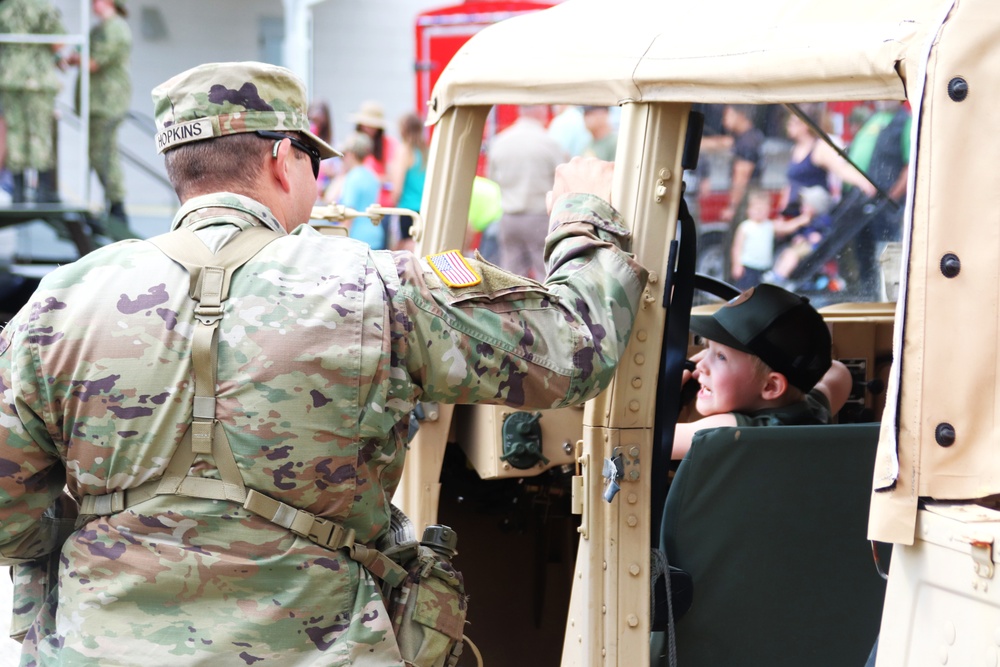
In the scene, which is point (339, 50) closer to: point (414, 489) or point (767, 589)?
point (414, 489)

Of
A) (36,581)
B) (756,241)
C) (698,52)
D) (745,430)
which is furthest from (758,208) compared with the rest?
(36,581)

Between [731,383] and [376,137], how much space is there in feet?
21.6

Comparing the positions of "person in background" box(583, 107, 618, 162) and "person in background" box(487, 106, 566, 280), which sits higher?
"person in background" box(583, 107, 618, 162)

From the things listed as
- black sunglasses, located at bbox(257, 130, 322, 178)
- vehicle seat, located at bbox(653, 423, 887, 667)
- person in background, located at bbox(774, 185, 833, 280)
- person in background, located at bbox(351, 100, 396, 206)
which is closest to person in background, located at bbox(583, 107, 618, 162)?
person in background, located at bbox(774, 185, 833, 280)

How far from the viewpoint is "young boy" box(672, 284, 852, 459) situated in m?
2.87

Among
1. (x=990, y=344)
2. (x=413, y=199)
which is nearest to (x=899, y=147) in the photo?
(x=990, y=344)

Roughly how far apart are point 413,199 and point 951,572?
6.58 metres

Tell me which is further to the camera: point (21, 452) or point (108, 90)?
point (108, 90)

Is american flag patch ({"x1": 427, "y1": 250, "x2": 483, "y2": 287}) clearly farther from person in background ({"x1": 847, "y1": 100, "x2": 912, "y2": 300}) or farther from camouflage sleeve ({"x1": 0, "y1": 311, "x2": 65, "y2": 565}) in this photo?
person in background ({"x1": 847, "y1": 100, "x2": 912, "y2": 300})

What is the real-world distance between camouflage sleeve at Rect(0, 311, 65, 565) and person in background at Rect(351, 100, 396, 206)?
6.79 meters

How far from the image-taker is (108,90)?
332 inches

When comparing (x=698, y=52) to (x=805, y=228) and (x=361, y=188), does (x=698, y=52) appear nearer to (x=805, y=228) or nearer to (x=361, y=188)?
(x=805, y=228)

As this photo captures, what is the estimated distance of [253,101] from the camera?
7.16ft

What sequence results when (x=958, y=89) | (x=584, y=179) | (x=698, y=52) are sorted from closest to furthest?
(x=958, y=89), (x=698, y=52), (x=584, y=179)
